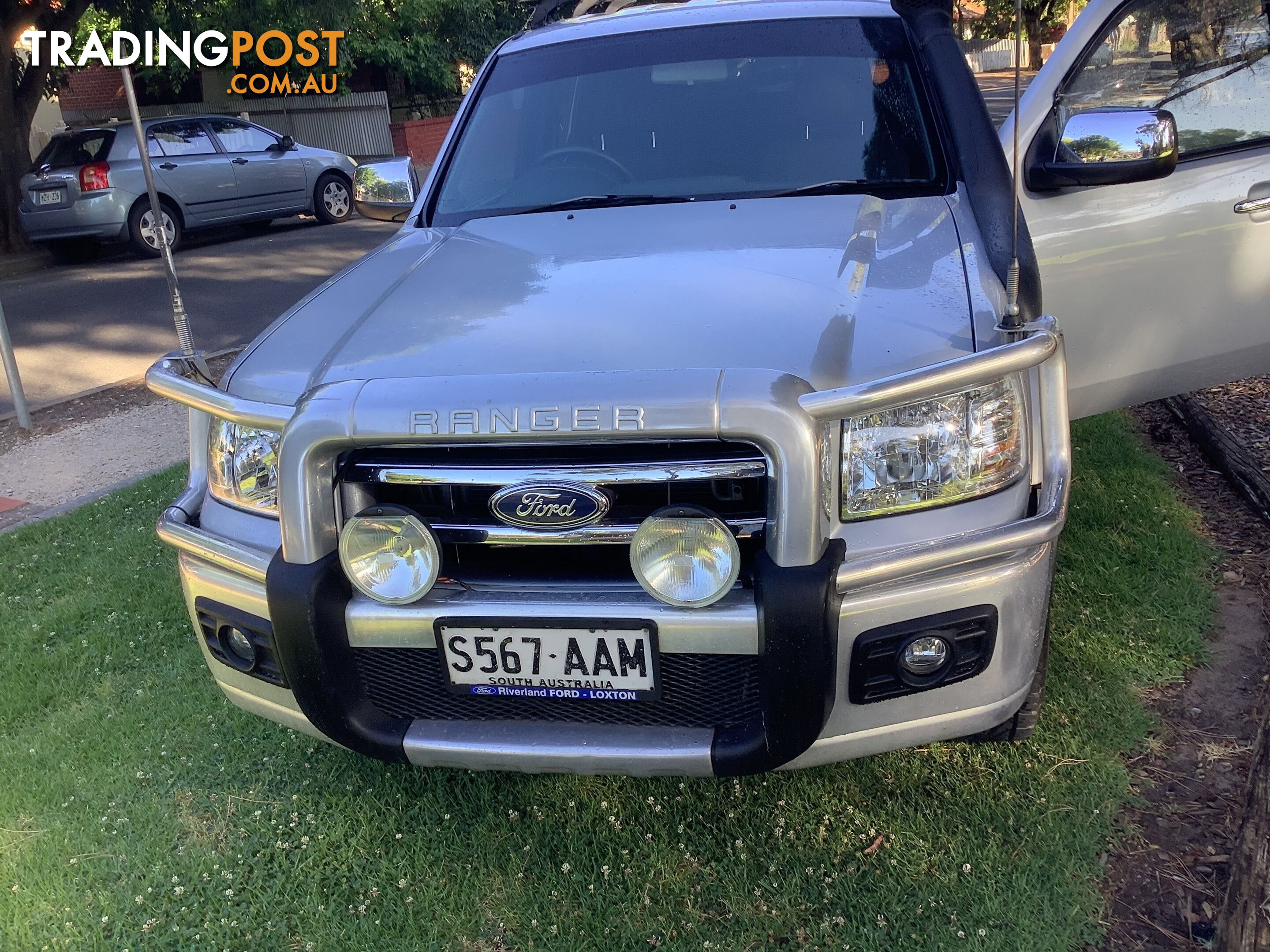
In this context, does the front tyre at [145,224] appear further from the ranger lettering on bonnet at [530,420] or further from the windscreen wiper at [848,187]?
the ranger lettering on bonnet at [530,420]

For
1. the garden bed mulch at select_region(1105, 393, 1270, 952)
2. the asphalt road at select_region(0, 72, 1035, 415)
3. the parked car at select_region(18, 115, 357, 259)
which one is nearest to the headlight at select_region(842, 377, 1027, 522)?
the garden bed mulch at select_region(1105, 393, 1270, 952)

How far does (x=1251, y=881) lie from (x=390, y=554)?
1804 mm

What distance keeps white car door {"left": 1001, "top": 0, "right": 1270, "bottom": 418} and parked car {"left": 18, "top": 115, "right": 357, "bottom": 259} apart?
1067 cm

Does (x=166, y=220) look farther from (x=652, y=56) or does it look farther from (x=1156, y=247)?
(x=1156, y=247)

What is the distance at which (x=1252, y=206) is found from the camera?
11.6 feet

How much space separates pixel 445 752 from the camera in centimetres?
227

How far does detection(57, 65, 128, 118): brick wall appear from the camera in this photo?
24.3m

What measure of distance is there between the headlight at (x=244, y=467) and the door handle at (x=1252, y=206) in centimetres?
309

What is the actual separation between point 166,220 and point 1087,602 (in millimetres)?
11658

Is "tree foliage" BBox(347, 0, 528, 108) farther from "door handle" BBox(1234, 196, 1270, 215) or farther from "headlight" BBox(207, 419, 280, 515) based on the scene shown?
"headlight" BBox(207, 419, 280, 515)

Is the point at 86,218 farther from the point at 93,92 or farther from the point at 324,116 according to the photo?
the point at 93,92

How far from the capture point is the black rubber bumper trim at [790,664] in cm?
197

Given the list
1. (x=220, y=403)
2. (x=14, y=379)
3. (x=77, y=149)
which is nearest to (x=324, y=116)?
(x=77, y=149)

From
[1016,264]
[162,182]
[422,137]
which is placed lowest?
[422,137]
